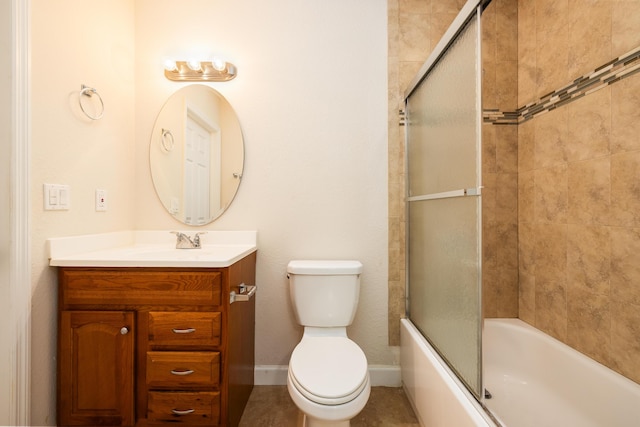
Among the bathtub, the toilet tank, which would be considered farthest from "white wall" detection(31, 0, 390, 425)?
the bathtub

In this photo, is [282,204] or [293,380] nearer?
[293,380]

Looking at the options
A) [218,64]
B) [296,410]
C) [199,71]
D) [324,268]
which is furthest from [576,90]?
[296,410]

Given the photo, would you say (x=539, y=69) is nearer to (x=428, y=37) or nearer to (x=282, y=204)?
(x=428, y=37)

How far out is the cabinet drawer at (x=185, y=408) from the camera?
1.18 meters

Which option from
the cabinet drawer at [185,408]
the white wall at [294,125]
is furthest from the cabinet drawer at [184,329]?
the white wall at [294,125]

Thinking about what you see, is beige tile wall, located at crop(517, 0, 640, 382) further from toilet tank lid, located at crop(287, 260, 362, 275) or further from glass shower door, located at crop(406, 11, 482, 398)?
toilet tank lid, located at crop(287, 260, 362, 275)

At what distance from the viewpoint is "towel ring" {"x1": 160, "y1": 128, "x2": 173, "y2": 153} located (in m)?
1.78

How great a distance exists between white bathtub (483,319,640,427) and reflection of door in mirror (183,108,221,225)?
5.18 feet

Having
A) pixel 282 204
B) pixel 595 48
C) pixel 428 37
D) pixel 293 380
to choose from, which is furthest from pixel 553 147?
pixel 293 380

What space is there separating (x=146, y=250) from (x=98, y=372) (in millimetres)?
598

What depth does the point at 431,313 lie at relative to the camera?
1.39 m

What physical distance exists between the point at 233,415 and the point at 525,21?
8.79 ft

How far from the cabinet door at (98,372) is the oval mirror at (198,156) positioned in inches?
27.9

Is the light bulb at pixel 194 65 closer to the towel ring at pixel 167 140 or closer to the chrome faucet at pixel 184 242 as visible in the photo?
the towel ring at pixel 167 140
